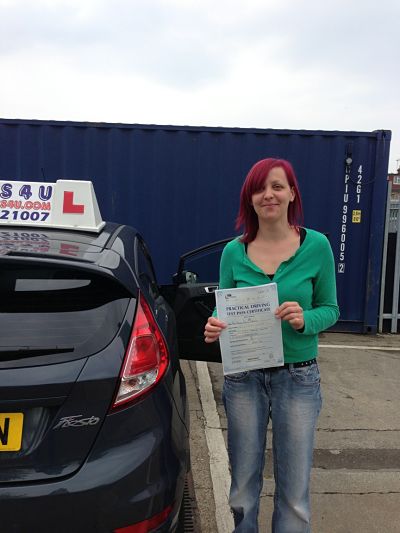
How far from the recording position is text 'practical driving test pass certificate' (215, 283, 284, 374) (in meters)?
1.85

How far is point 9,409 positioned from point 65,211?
4.15 feet

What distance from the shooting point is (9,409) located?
1.54m

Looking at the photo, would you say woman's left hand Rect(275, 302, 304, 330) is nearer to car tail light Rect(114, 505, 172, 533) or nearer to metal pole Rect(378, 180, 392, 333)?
car tail light Rect(114, 505, 172, 533)

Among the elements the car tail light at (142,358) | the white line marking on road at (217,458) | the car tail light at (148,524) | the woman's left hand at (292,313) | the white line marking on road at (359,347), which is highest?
the woman's left hand at (292,313)

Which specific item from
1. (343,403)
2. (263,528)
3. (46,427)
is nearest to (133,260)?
(46,427)

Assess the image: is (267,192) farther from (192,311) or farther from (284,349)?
(192,311)

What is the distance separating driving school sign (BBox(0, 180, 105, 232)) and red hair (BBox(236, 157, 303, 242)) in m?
0.81

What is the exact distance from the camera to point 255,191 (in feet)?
6.42

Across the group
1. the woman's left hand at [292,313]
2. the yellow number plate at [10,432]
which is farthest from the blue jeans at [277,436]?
the yellow number plate at [10,432]

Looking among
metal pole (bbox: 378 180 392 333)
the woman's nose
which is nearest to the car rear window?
the woman's nose

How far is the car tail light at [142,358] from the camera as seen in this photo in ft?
5.43

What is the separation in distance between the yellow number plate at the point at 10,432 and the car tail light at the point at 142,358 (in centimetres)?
31

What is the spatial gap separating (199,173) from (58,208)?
4.41 metres

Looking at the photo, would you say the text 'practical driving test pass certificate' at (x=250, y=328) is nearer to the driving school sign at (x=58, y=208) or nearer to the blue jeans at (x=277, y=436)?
the blue jeans at (x=277, y=436)
